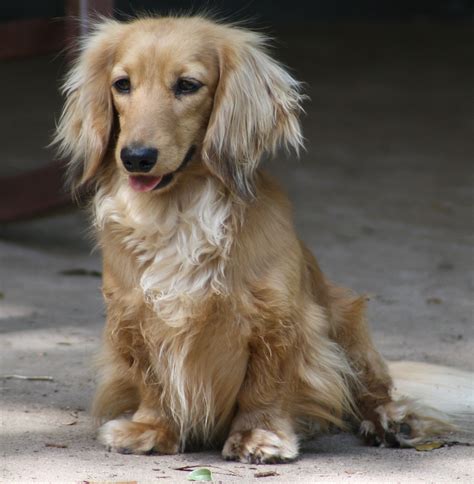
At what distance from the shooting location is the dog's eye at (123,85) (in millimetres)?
3836

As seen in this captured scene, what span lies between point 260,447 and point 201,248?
684mm

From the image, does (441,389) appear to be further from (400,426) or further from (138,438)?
(138,438)

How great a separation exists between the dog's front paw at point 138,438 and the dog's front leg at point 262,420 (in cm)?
21

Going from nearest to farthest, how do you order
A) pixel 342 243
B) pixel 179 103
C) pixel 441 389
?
1. pixel 179 103
2. pixel 441 389
3. pixel 342 243

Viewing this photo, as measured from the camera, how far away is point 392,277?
6.89 m

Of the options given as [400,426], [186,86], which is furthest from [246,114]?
[400,426]

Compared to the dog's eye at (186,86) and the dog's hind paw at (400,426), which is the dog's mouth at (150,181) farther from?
the dog's hind paw at (400,426)

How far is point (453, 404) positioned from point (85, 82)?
6.11ft

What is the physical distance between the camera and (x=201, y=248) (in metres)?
3.78

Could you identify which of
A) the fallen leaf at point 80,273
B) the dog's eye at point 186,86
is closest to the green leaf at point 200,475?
the dog's eye at point 186,86

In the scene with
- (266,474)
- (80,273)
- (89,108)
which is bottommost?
(80,273)

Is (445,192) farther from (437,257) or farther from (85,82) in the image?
(85,82)

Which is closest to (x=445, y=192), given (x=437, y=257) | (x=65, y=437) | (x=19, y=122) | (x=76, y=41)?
(x=437, y=257)

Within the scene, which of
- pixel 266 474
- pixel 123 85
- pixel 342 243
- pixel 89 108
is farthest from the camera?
pixel 342 243
